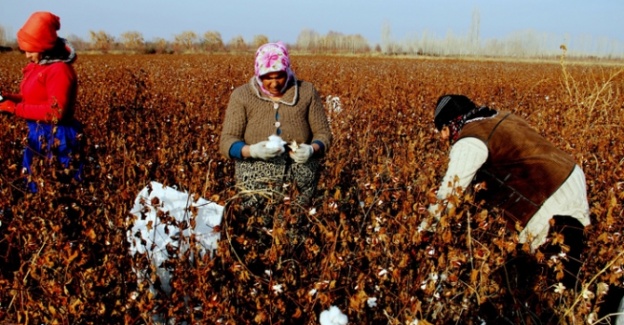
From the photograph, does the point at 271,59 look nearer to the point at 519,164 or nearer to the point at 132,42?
the point at 519,164

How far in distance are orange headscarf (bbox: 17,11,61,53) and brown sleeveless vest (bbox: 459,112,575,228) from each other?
2.32m

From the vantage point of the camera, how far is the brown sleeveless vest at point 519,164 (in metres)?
2.20

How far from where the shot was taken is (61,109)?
261 cm

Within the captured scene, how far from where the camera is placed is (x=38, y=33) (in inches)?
104

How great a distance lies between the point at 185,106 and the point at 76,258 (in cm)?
449

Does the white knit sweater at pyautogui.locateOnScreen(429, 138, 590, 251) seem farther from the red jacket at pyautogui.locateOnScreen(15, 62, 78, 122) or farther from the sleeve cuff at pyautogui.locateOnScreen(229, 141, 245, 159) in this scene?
the red jacket at pyautogui.locateOnScreen(15, 62, 78, 122)

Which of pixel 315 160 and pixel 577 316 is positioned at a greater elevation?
pixel 315 160

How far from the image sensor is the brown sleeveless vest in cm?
220

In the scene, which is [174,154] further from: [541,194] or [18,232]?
[541,194]

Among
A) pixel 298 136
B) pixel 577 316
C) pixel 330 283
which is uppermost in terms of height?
pixel 298 136

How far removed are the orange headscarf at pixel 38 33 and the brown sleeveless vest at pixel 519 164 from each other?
2.32 metres

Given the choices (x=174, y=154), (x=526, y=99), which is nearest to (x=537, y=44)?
(x=526, y=99)

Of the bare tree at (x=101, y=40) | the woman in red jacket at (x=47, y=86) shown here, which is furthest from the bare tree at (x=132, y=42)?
the woman in red jacket at (x=47, y=86)

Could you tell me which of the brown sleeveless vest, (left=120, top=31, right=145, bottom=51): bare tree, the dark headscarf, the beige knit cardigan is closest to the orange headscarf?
A: the beige knit cardigan
